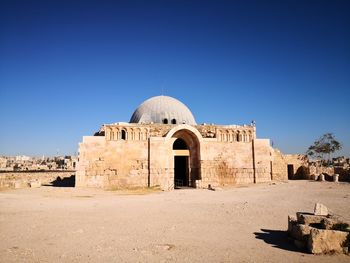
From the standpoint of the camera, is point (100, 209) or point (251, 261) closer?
point (251, 261)

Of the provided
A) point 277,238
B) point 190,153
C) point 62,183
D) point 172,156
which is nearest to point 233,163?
point 190,153

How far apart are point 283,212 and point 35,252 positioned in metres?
7.24

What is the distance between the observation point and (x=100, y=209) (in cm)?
990

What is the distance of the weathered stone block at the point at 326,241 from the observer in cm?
527

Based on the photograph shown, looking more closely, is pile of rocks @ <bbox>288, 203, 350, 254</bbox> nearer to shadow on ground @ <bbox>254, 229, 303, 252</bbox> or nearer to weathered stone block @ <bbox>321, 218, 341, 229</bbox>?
weathered stone block @ <bbox>321, 218, 341, 229</bbox>

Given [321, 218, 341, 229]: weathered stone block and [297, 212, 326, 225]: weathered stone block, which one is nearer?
[321, 218, 341, 229]: weathered stone block

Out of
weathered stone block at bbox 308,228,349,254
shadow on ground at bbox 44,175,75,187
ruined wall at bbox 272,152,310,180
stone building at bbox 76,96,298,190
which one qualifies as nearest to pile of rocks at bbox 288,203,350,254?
weathered stone block at bbox 308,228,349,254

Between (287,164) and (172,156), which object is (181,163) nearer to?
(172,156)

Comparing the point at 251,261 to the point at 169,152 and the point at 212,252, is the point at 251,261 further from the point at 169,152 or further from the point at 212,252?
the point at 169,152

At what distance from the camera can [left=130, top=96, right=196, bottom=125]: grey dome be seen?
24.7 m

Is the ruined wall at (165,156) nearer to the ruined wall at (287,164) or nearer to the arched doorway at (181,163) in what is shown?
the arched doorway at (181,163)

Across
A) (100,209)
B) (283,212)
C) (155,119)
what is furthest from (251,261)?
(155,119)

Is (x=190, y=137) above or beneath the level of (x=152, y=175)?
above

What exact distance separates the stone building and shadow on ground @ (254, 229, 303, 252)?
12930 mm
